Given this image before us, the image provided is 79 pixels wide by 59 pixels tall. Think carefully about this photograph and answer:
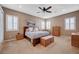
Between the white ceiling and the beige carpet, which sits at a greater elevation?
the white ceiling

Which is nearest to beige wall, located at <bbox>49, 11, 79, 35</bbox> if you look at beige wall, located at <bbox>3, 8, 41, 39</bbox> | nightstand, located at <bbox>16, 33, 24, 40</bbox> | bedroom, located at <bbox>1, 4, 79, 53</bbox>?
bedroom, located at <bbox>1, 4, 79, 53</bbox>

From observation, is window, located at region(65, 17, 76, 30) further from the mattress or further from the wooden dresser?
the mattress

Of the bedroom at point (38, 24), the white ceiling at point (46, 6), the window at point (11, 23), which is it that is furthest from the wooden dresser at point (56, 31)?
the window at point (11, 23)

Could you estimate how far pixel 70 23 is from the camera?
6.74 feet

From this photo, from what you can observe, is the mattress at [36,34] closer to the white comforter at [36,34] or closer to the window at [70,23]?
the white comforter at [36,34]

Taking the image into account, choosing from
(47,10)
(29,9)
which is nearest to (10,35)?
(29,9)

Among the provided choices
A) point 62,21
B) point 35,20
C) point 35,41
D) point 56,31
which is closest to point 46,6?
point 35,20

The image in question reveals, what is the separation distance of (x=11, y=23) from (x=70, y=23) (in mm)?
1492

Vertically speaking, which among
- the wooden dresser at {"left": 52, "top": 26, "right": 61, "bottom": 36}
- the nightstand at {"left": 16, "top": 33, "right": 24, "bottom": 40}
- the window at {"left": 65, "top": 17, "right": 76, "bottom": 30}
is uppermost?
the window at {"left": 65, "top": 17, "right": 76, "bottom": 30}

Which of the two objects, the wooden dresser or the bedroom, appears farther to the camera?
the wooden dresser

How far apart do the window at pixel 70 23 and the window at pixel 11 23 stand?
1.30 meters

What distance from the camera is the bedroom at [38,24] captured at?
6.49 ft

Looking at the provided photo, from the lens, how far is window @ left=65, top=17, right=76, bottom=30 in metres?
2.00

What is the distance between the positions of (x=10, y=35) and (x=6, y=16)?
0.48m
